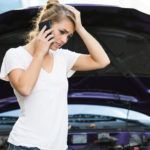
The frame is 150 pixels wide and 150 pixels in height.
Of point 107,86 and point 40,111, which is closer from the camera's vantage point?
point 40,111

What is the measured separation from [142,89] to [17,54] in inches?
51.6

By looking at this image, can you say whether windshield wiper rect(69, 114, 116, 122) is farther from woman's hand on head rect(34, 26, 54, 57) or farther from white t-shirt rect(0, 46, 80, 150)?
woman's hand on head rect(34, 26, 54, 57)

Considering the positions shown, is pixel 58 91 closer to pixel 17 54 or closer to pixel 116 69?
pixel 17 54

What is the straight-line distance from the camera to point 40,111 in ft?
3.44

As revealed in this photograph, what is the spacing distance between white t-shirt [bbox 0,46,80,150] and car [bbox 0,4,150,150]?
685mm

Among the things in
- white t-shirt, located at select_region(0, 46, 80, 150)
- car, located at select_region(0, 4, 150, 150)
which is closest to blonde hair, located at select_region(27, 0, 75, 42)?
white t-shirt, located at select_region(0, 46, 80, 150)

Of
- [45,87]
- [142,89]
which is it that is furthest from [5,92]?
[45,87]

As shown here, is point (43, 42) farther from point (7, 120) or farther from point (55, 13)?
point (7, 120)

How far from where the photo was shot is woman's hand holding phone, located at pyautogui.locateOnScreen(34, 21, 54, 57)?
1.05 m

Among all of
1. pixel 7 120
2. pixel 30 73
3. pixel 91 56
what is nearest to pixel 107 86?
pixel 7 120

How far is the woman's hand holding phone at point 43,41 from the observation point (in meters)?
1.05

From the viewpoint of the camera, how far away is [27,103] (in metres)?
1.05

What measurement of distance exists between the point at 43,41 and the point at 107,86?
123 centimetres

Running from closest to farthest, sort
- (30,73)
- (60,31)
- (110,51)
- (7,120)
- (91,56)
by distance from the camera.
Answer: (30,73) < (60,31) < (91,56) < (7,120) < (110,51)
